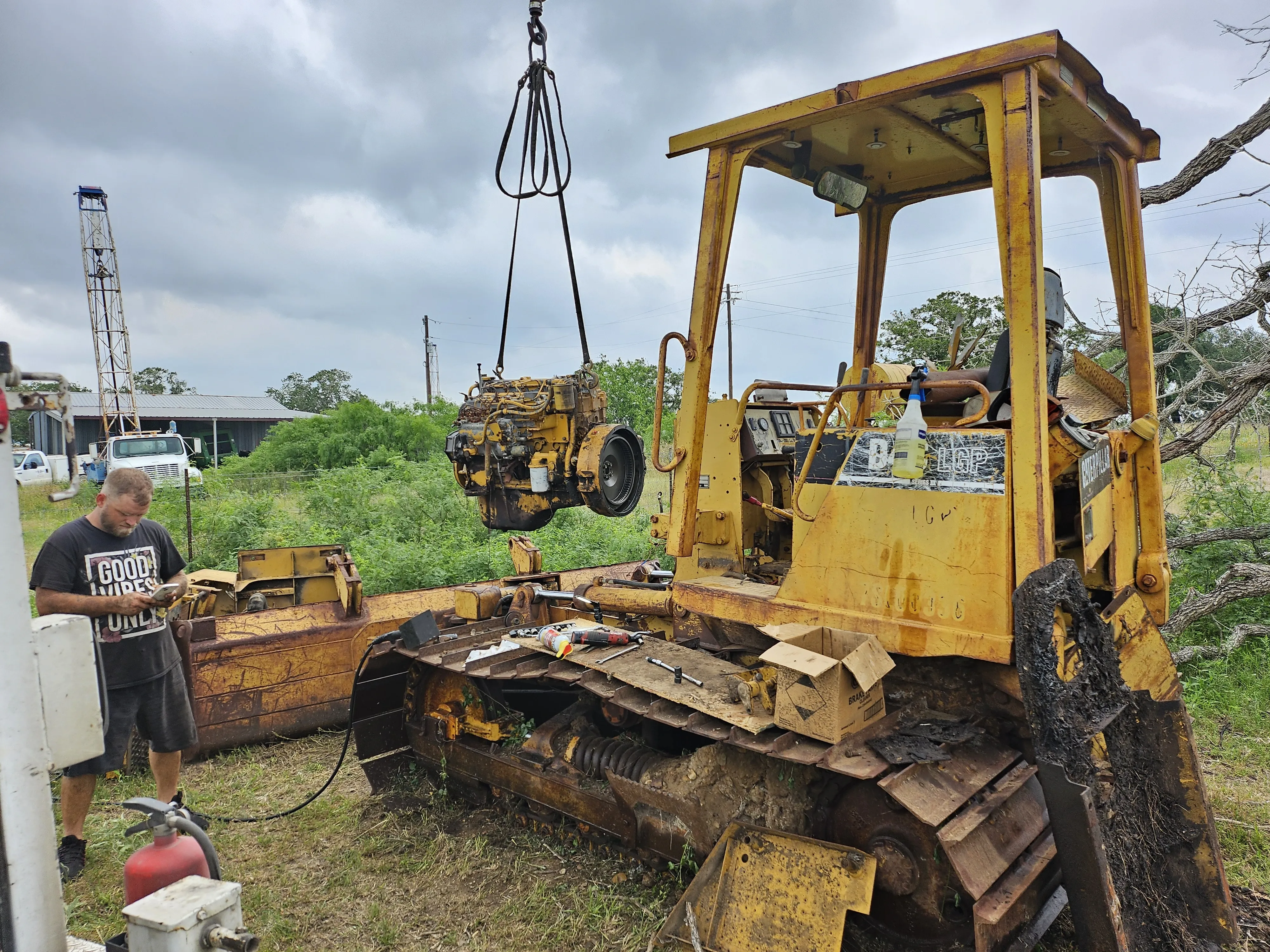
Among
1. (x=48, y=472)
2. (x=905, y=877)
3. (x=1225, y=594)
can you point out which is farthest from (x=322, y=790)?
(x=1225, y=594)

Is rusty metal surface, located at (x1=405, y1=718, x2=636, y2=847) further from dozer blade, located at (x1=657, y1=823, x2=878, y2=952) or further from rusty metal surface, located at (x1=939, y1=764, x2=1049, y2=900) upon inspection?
rusty metal surface, located at (x1=939, y1=764, x2=1049, y2=900)

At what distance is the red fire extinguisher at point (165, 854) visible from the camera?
2.15 meters

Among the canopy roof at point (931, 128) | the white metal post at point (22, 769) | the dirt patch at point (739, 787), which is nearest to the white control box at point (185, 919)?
the white metal post at point (22, 769)

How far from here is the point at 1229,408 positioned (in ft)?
21.4

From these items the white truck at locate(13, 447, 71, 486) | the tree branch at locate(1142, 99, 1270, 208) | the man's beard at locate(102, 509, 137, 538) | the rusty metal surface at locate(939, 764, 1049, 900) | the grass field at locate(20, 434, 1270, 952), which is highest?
the tree branch at locate(1142, 99, 1270, 208)

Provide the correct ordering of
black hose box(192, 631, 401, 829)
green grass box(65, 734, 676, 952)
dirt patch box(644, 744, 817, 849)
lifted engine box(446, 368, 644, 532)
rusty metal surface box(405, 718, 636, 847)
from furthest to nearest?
lifted engine box(446, 368, 644, 532)
black hose box(192, 631, 401, 829)
rusty metal surface box(405, 718, 636, 847)
green grass box(65, 734, 676, 952)
dirt patch box(644, 744, 817, 849)

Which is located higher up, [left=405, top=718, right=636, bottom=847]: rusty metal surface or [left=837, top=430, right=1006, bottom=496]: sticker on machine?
[left=837, top=430, right=1006, bottom=496]: sticker on machine

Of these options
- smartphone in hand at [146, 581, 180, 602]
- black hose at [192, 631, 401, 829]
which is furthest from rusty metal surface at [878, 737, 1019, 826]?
smartphone in hand at [146, 581, 180, 602]

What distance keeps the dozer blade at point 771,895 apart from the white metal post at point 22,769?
2.16 meters

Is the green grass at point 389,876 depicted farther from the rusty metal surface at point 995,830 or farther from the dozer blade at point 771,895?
the rusty metal surface at point 995,830

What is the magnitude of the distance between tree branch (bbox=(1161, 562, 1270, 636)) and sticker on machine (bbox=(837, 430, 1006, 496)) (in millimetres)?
4564

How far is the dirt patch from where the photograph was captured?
10.7 feet

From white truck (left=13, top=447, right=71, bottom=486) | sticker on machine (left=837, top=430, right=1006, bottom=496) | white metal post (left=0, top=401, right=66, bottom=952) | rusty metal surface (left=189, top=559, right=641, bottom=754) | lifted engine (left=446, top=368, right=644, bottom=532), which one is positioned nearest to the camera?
white metal post (left=0, top=401, right=66, bottom=952)

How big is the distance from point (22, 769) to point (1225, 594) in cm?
766
